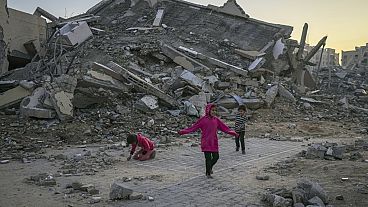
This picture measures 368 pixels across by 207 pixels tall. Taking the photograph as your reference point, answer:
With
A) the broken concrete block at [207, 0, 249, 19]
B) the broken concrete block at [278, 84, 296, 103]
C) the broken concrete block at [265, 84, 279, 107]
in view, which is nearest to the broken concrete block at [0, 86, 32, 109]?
the broken concrete block at [265, 84, 279, 107]

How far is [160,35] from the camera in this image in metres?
22.0

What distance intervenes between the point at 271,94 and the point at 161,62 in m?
5.29

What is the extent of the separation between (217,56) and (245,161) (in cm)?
1313

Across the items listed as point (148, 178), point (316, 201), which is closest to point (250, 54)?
point (148, 178)

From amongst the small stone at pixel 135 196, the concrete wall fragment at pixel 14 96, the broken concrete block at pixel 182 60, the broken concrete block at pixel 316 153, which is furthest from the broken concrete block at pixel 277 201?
the broken concrete block at pixel 182 60

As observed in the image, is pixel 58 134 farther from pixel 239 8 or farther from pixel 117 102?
pixel 239 8

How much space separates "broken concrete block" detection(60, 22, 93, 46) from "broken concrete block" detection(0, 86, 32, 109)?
23.1ft

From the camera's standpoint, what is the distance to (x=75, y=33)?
20234 millimetres

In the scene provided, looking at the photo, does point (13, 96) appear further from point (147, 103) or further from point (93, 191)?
point (93, 191)

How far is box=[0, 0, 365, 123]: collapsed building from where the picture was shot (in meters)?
12.9

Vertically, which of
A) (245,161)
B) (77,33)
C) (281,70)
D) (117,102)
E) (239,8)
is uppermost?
(239,8)

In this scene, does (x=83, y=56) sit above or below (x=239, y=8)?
below

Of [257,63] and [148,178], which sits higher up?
[257,63]

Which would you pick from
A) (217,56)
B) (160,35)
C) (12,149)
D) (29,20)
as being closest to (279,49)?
(217,56)
